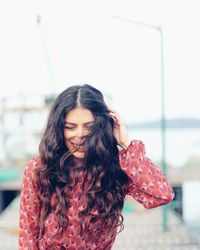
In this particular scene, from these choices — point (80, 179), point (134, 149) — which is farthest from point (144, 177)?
point (80, 179)

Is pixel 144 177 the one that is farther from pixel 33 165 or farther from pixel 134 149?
pixel 33 165

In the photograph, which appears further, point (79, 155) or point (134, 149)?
point (134, 149)

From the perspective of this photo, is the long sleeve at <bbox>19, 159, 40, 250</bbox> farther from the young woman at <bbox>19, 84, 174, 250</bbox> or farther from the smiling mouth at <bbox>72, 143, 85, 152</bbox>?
the smiling mouth at <bbox>72, 143, 85, 152</bbox>

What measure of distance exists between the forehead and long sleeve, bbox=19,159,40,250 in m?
0.22

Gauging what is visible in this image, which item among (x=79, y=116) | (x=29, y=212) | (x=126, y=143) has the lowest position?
(x=29, y=212)

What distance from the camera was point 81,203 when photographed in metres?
1.88

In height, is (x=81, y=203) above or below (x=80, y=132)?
below

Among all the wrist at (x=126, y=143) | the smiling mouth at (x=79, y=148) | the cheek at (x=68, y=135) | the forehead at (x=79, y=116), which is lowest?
the wrist at (x=126, y=143)

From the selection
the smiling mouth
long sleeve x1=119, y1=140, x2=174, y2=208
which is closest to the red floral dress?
long sleeve x1=119, y1=140, x2=174, y2=208

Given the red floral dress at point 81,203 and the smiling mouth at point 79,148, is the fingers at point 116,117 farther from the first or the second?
the smiling mouth at point 79,148

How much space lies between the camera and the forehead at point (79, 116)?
6.07 ft

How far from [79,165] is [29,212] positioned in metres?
0.25

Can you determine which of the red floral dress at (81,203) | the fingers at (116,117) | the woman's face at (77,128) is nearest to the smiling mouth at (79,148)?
the woman's face at (77,128)

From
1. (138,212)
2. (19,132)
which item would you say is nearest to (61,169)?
(138,212)
